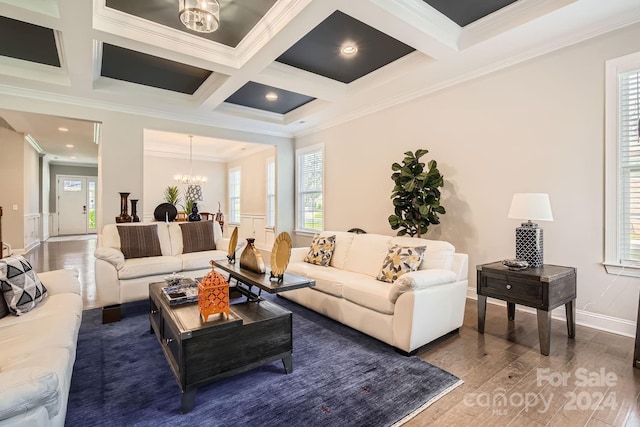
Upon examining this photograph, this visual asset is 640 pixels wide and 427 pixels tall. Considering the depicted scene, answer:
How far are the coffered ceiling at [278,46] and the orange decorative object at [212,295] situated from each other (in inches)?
85.4

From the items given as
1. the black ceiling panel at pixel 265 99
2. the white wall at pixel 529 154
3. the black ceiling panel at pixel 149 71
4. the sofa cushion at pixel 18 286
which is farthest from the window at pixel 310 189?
the sofa cushion at pixel 18 286

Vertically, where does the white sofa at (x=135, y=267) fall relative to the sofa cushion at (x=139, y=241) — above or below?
below

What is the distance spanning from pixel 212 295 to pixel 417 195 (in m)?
2.75

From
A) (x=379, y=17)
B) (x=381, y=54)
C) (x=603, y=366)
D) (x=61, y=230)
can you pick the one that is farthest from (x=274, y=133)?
(x=61, y=230)

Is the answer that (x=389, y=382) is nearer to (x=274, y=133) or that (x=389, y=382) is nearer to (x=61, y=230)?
(x=274, y=133)

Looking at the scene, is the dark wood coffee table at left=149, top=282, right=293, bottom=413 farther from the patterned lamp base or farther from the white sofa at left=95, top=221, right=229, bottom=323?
the patterned lamp base

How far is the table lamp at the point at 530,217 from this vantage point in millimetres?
2732

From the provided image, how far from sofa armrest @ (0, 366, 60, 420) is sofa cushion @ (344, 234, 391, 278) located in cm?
269

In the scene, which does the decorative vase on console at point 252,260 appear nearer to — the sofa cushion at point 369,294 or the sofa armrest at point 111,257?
the sofa cushion at point 369,294

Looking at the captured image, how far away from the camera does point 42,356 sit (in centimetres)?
155

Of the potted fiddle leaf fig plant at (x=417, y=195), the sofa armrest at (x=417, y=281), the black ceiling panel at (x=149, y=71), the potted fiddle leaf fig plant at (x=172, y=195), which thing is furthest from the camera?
the potted fiddle leaf fig plant at (x=172, y=195)

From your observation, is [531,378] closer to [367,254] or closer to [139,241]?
[367,254]

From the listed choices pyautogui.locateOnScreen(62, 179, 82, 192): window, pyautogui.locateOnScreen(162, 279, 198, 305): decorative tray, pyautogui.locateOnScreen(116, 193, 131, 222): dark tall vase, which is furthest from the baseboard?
pyautogui.locateOnScreen(62, 179, 82, 192): window

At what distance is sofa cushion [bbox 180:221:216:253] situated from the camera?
14.6ft
